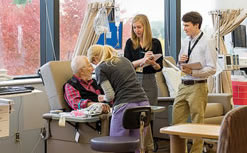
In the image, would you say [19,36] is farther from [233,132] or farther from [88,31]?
[233,132]

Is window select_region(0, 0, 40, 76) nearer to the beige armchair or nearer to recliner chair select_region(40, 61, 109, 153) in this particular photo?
recliner chair select_region(40, 61, 109, 153)

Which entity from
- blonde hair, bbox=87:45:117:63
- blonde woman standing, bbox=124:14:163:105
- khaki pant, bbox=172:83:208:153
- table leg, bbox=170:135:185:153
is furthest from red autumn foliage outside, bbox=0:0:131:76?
table leg, bbox=170:135:185:153

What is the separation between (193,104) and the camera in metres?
4.48

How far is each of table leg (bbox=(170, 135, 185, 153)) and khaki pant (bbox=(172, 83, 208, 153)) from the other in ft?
5.56

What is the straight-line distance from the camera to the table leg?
2773 millimetres

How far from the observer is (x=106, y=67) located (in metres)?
3.76

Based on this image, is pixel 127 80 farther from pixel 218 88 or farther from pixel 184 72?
pixel 218 88

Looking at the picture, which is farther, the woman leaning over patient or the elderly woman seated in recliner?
the elderly woman seated in recliner

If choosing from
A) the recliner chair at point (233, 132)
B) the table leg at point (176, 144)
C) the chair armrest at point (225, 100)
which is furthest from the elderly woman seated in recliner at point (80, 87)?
the recliner chair at point (233, 132)

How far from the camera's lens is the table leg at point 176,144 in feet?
9.10

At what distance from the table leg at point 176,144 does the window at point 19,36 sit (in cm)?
279

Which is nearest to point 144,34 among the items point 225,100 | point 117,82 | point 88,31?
point 117,82

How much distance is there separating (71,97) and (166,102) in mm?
1525

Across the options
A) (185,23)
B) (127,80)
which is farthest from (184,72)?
(127,80)
